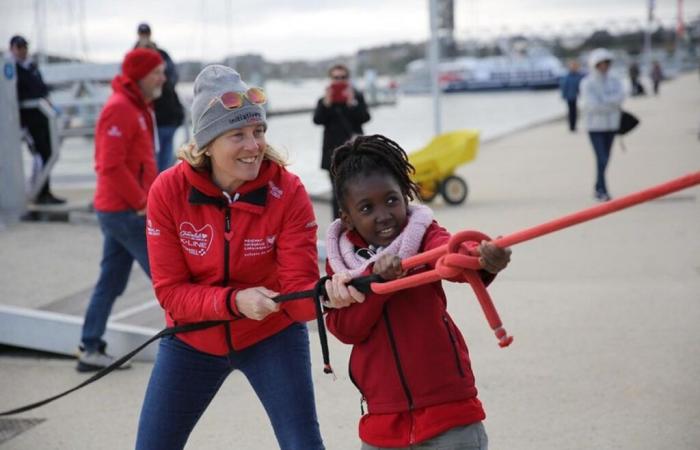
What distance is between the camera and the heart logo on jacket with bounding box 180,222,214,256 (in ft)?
9.91

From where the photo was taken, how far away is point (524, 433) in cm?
437

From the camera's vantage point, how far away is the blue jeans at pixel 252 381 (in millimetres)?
2984

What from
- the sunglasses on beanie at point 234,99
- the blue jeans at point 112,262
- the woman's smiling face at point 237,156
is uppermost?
the sunglasses on beanie at point 234,99

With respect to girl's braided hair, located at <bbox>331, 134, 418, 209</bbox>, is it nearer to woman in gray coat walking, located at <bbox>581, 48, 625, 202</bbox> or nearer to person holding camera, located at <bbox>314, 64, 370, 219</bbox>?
person holding camera, located at <bbox>314, 64, 370, 219</bbox>

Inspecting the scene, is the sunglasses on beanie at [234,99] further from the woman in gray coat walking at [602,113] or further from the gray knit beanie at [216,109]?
the woman in gray coat walking at [602,113]

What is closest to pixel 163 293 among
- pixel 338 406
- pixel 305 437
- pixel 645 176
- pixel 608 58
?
pixel 305 437

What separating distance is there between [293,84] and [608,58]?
3403 inches

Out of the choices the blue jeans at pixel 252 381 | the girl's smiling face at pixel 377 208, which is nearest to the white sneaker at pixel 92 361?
the blue jeans at pixel 252 381

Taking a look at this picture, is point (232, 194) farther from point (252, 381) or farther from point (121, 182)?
point (121, 182)

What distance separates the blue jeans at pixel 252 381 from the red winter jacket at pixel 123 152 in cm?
236

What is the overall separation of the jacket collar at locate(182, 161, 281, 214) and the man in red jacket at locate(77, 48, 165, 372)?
2368 mm

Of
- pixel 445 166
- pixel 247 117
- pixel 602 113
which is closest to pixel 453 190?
pixel 445 166

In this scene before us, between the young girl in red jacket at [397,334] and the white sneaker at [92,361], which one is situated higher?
the young girl in red jacket at [397,334]

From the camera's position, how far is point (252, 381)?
3109 mm
